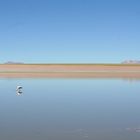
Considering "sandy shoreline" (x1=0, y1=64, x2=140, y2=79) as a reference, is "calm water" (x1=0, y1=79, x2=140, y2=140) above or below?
below

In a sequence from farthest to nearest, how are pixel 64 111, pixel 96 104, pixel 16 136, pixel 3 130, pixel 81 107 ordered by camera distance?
pixel 96 104 < pixel 81 107 < pixel 64 111 < pixel 3 130 < pixel 16 136

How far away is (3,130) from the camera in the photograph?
8125mm

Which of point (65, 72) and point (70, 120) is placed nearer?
point (70, 120)

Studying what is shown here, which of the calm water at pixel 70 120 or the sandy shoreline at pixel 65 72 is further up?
the sandy shoreline at pixel 65 72

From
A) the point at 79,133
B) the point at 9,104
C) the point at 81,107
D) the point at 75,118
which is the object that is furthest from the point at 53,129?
the point at 9,104

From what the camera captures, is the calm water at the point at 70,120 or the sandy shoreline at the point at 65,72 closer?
the calm water at the point at 70,120

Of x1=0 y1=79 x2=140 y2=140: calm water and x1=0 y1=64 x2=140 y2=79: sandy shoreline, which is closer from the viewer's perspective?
x1=0 y1=79 x2=140 y2=140: calm water

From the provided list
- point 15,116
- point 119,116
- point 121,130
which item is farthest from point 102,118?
point 15,116

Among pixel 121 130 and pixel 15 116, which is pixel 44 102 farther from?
pixel 121 130

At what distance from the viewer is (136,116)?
1026 cm

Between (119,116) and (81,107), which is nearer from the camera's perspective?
(119,116)

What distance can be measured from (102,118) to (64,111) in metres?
1.59

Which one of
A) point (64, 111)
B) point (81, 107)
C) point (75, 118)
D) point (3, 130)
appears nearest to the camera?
point (3, 130)

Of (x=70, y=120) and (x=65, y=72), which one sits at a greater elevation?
(x=65, y=72)
